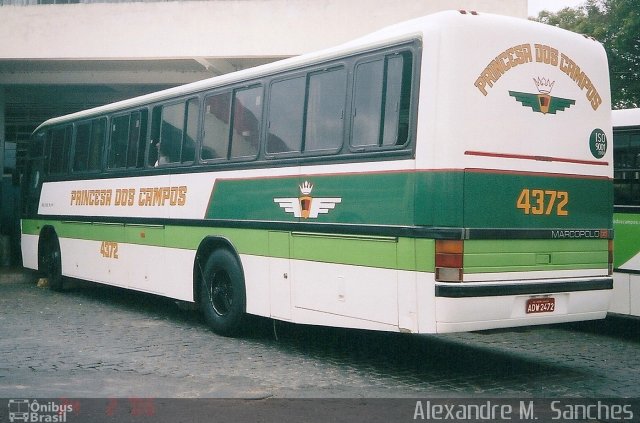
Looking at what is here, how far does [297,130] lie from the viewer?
8727mm

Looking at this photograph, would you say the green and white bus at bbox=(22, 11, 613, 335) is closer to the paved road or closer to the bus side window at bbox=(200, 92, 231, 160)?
the bus side window at bbox=(200, 92, 231, 160)

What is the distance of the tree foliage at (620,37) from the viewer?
29.8 meters

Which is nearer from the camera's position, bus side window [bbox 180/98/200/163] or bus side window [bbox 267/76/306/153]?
bus side window [bbox 267/76/306/153]

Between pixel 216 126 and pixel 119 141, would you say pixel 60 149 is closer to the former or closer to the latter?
pixel 119 141

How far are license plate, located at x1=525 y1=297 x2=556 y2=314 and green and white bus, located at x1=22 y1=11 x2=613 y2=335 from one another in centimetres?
2

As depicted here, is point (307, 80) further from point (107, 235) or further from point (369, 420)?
point (107, 235)

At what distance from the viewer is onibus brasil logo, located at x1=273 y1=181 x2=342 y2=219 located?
8.09m

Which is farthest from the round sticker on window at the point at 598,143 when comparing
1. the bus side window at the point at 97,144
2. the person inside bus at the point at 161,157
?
the bus side window at the point at 97,144

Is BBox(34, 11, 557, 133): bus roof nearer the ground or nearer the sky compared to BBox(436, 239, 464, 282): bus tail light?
nearer the sky

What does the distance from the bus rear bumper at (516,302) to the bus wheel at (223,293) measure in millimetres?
3273

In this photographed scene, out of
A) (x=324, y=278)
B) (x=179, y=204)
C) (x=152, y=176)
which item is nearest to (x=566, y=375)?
(x=324, y=278)

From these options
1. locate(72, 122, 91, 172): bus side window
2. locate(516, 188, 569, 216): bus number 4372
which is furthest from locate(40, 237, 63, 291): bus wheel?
locate(516, 188, 569, 216): bus number 4372

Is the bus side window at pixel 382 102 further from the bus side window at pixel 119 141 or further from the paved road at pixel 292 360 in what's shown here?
the bus side window at pixel 119 141

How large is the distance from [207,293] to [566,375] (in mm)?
4475
